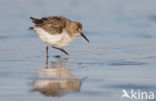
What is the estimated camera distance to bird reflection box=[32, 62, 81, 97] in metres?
6.50

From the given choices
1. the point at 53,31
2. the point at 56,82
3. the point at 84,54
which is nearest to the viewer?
the point at 56,82

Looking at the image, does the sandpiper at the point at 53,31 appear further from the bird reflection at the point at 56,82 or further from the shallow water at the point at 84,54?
the bird reflection at the point at 56,82

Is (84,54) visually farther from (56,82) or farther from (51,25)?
(56,82)

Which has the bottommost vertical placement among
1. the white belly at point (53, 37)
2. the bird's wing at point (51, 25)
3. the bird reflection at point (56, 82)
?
the bird reflection at point (56, 82)

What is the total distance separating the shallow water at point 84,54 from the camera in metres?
6.63

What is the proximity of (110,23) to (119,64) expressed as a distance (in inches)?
187

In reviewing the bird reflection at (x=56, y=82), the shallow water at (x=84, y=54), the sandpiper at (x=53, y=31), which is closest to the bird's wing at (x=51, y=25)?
the sandpiper at (x=53, y=31)

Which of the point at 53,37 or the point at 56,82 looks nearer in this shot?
the point at 56,82

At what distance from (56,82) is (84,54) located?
259 centimetres

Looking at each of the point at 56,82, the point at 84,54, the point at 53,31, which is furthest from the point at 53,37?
the point at 56,82

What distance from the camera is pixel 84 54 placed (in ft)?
31.3

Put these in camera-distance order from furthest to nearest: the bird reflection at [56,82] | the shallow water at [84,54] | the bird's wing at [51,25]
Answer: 1. the bird's wing at [51,25]
2. the shallow water at [84,54]
3. the bird reflection at [56,82]

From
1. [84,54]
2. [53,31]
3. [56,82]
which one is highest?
[53,31]

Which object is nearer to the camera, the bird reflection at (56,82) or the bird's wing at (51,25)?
the bird reflection at (56,82)
